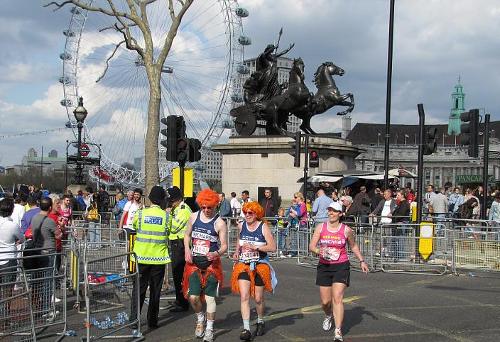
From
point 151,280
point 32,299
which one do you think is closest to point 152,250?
point 151,280

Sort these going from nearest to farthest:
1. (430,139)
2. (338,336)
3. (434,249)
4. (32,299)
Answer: (32,299) → (338,336) → (434,249) → (430,139)

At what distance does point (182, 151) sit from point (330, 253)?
541 cm

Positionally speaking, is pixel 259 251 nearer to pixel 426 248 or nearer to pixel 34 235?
pixel 34 235

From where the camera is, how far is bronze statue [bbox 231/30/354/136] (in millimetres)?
32000

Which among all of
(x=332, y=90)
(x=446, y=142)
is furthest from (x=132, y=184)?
(x=446, y=142)

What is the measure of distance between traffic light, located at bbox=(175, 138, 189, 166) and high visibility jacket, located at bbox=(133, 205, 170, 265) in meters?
4.24

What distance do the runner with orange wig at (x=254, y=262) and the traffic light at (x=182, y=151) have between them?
186 inches

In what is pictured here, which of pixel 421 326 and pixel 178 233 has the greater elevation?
pixel 178 233

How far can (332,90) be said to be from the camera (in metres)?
32.8

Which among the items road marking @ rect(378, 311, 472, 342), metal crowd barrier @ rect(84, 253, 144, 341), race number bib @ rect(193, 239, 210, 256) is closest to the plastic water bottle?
metal crowd barrier @ rect(84, 253, 144, 341)

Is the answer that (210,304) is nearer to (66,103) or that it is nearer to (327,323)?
(327,323)

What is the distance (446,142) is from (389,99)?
155173 mm

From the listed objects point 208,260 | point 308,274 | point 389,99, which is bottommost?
point 308,274

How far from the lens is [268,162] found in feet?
104
